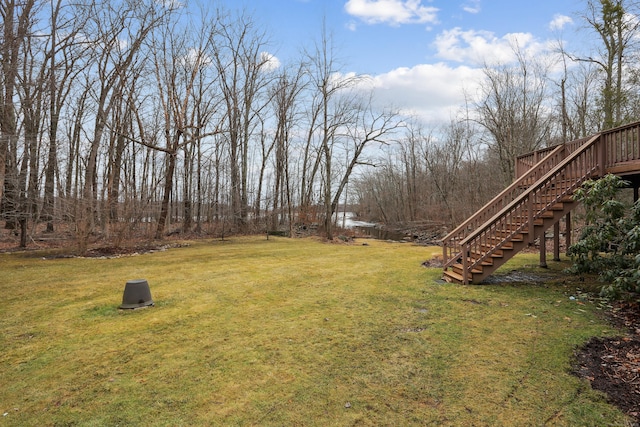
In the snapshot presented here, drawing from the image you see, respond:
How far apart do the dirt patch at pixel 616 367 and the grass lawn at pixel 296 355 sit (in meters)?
0.13

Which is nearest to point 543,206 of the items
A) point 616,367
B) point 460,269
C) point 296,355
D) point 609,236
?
point 609,236

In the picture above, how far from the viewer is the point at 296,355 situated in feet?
11.6

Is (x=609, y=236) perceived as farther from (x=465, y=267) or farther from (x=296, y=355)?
(x=296, y=355)

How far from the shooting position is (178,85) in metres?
16.4

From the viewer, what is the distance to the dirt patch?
8.85 feet

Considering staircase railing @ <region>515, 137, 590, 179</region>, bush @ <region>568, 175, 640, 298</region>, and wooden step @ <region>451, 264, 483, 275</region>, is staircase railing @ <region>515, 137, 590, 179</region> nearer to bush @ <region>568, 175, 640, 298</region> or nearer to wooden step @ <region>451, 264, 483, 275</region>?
bush @ <region>568, 175, 640, 298</region>

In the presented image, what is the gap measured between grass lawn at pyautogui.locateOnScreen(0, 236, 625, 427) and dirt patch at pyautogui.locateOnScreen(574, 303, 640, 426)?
127 millimetres

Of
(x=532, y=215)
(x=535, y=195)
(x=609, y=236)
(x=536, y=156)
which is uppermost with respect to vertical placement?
(x=536, y=156)

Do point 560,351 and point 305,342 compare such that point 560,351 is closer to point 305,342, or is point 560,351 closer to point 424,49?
point 305,342

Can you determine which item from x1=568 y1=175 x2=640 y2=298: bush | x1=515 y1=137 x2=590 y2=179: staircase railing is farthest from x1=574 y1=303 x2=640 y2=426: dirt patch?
x1=515 y1=137 x2=590 y2=179: staircase railing

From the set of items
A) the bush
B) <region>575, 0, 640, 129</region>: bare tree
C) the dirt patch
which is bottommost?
the dirt patch

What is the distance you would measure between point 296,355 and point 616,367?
10.5 ft

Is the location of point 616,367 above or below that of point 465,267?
below

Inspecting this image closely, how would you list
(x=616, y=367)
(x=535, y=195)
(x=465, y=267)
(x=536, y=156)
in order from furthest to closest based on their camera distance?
1. (x=536, y=156)
2. (x=535, y=195)
3. (x=465, y=267)
4. (x=616, y=367)
